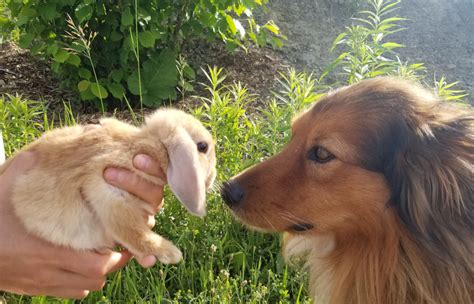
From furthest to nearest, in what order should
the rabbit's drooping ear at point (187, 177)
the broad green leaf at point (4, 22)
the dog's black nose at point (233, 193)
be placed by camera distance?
1. the broad green leaf at point (4, 22)
2. the dog's black nose at point (233, 193)
3. the rabbit's drooping ear at point (187, 177)

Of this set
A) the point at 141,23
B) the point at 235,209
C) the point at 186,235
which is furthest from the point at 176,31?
the point at 235,209

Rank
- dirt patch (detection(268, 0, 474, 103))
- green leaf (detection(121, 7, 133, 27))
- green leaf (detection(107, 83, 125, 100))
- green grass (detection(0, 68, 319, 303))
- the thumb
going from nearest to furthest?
the thumb
green grass (detection(0, 68, 319, 303))
green leaf (detection(121, 7, 133, 27))
green leaf (detection(107, 83, 125, 100))
dirt patch (detection(268, 0, 474, 103))

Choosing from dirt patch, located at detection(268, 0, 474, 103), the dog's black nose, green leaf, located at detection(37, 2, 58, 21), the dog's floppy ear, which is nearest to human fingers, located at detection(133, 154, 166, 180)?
the dog's black nose

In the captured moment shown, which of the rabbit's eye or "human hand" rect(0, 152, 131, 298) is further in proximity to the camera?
the rabbit's eye

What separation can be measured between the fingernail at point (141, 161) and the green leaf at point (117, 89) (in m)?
2.60

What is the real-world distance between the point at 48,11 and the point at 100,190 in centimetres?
281

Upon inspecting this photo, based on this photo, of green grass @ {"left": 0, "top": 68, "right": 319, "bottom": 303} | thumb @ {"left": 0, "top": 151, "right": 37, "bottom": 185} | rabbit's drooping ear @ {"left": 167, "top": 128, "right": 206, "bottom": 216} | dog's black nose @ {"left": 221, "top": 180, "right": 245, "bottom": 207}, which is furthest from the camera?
green grass @ {"left": 0, "top": 68, "right": 319, "bottom": 303}

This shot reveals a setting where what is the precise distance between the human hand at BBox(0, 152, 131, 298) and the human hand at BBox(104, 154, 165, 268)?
27 cm

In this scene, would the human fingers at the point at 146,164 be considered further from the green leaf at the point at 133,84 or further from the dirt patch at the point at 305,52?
the dirt patch at the point at 305,52

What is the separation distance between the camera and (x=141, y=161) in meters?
2.08

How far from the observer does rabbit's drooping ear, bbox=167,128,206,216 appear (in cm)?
199

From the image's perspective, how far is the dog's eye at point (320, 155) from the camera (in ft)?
7.18

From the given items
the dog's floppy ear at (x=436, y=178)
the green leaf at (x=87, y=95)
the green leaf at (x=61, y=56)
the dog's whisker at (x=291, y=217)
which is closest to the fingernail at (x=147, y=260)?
the dog's whisker at (x=291, y=217)

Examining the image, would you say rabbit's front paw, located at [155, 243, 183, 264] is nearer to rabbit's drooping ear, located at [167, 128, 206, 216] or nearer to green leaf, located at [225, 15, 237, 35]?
rabbit's drooping ear, located at [167, 128, 206, 216]
